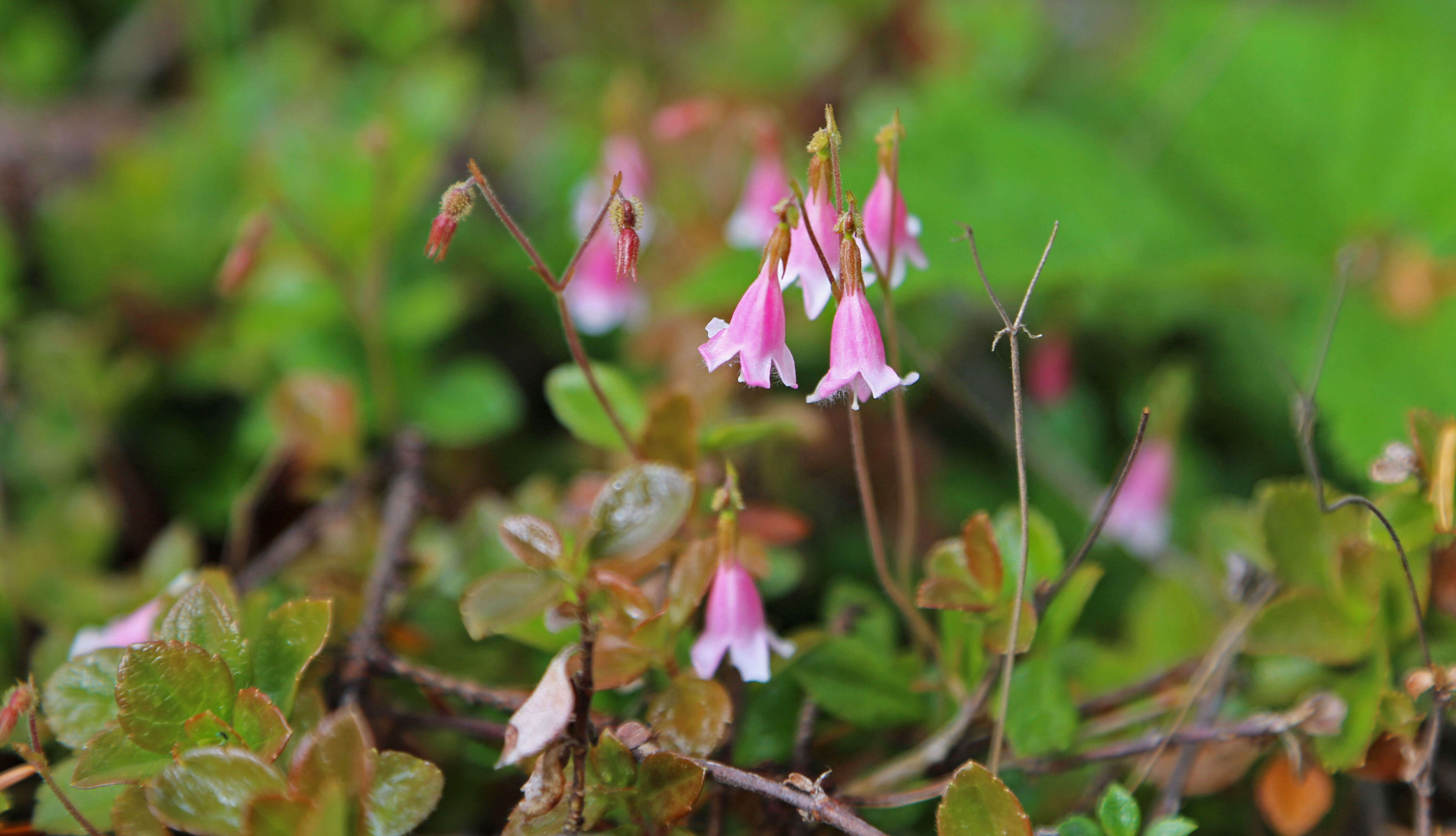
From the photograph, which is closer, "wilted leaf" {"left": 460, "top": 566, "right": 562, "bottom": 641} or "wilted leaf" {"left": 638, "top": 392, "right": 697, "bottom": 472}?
"wilted leaf" {"left": 460, "top": 566, "right": 562, "bottom": 641}

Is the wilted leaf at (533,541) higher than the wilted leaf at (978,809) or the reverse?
higher

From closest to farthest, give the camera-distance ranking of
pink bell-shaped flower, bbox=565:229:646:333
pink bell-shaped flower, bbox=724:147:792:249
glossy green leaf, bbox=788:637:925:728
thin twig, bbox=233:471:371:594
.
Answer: glossy green leaf, bbox=788:637:925:728 < thin twig, bbox=233:471:371:594 < pink bell-shaped flower, bbox=724:147:792:249 < pink bell-shaped flower, bbox=565:229:646:333

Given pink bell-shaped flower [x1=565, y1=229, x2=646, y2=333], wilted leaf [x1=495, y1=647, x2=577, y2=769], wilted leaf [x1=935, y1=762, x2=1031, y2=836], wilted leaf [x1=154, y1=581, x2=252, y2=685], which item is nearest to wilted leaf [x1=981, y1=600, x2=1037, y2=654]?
wilted leaf [x1=935, y1=762, x2=1031, y2=836]

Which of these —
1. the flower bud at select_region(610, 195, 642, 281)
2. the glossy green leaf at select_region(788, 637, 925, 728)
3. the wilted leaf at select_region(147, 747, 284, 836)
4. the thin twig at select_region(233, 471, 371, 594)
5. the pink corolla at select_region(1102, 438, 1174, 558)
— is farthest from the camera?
the pink corolla at select_region(1102, 438, 1174, 558)

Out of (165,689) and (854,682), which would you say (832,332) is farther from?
(165,689)

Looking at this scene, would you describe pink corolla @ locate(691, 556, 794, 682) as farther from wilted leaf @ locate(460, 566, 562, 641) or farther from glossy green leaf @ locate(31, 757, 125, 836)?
glossy green leaf @ locate(31, 757, 125, 836)

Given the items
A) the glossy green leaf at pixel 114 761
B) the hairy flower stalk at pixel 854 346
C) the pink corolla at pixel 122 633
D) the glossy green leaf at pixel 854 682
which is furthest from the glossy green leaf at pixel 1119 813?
the pink corolla at pixel 122 633

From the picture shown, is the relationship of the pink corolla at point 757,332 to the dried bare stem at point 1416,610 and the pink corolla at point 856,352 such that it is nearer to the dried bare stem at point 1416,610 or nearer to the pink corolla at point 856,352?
the pink corolla at point 856,352
